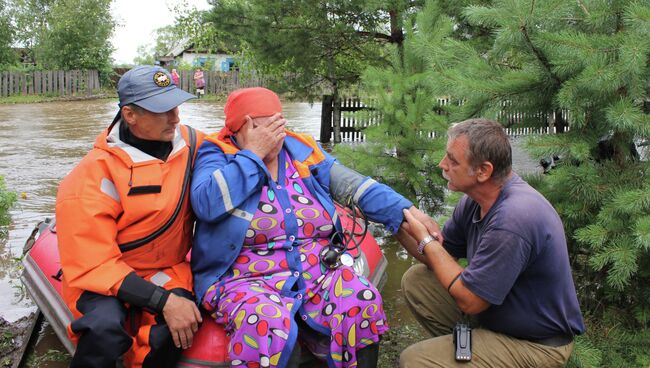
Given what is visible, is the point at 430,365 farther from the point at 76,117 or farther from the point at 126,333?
the point at 76,117

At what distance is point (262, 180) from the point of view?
3139 mm

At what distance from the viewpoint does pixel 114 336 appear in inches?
110

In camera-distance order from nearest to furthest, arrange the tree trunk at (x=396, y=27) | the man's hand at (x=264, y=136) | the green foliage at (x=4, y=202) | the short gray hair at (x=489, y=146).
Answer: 1. the short gray hair at (x=489, y=146)
2. the man's hand at (x=264, y=136)
3. the green foliage at (x=4, y=202)
4. the tree trunk at (x=396, y=27)

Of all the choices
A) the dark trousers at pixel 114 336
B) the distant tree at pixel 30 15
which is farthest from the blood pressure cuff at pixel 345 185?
the distant tree at pixel 30 15

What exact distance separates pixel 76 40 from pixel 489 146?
99.6 ft

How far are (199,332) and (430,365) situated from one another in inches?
39.8

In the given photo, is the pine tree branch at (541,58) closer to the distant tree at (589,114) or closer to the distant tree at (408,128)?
the distant tree at (589,114)

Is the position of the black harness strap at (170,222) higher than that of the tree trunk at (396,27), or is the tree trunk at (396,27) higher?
the tree trunk at (396,27)

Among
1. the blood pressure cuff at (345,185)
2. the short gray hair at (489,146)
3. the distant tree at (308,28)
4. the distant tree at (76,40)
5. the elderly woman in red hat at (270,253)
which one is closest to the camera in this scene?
the short gray hair at (489,146)

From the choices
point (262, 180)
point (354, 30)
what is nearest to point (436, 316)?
point (262, 180)

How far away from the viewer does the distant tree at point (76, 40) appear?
98.0ft

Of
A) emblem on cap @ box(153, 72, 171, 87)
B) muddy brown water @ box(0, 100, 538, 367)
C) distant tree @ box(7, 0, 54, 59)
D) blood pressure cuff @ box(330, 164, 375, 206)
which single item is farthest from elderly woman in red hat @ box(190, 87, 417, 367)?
distant tree @ box(7, 0, 54, 59)

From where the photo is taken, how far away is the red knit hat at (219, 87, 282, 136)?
3252mm

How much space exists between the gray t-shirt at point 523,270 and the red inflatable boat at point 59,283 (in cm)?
84
